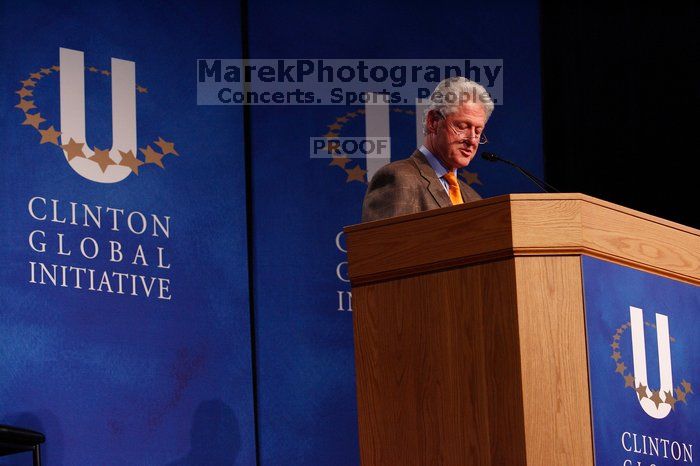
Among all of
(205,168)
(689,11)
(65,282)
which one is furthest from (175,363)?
(689,11)

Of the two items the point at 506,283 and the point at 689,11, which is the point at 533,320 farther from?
the point at 689,11

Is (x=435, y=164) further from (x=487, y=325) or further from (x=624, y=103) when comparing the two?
(x=624, y=103)

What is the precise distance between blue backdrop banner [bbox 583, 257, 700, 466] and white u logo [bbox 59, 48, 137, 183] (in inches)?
95.2

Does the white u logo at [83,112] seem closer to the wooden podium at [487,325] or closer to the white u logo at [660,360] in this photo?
the wooden podium at [487,325]

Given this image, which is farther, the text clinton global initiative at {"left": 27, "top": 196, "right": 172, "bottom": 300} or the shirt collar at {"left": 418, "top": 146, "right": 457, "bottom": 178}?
the text clinton global initiative at {"left": 27, "top": 196, "right": 172, "bottom": 300}

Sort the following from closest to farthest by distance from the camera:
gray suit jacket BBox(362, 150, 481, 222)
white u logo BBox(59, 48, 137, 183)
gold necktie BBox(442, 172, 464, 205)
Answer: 1. gray suit jacket BBox(362, 150, 481, 222)
2. gold necktie BBox(442, 172, 464, 205)
3. white u logo BBox(59, 48, 137, 183)

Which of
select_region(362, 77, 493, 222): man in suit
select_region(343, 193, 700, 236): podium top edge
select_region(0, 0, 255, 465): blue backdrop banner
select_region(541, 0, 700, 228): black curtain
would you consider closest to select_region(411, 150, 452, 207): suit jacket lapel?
select_region(362, 77, 493, 222): man in suit

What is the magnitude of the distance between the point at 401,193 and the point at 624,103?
2250 millimetres

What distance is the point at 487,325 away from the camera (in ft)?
8.63

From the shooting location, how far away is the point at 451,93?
365cm

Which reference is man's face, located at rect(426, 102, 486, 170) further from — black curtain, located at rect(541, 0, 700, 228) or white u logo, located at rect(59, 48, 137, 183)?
black curtain, located at rect(541, 0, 700, 228)

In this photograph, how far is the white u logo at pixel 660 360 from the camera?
8.86ft

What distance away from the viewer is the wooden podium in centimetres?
256

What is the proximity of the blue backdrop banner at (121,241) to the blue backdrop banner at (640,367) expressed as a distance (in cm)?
219
